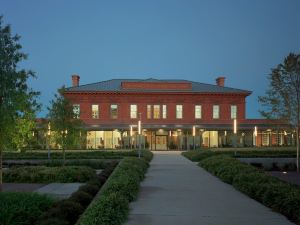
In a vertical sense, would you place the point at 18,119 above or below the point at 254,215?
above

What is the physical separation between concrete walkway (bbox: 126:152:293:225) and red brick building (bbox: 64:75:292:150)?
39.8 m

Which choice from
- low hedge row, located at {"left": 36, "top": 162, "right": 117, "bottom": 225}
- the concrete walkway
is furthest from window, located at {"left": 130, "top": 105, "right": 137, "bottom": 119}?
low hedge row, located at {"left": 36, "top": 162, "right": 117, "bottom": 225}

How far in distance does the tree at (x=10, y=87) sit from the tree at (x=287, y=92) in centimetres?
1556

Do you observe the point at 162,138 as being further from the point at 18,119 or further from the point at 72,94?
the point at 18,119

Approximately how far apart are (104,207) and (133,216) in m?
0.79

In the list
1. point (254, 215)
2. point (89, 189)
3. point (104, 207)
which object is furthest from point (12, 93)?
point (254, 215)

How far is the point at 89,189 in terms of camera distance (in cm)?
1281

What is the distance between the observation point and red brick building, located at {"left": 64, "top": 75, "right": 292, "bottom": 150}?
55031mm

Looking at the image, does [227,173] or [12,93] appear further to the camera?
[227,173]

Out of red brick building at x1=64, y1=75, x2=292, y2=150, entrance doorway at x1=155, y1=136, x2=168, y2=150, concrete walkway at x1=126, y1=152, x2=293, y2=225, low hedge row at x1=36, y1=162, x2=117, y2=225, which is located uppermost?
red brick building at x1=64, y1=75, x2=292, y2=150

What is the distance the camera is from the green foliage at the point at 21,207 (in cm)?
948

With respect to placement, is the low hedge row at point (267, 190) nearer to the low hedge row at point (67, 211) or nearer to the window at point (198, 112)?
the low hedge row at point (67, 211)

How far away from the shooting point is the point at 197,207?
10.8m

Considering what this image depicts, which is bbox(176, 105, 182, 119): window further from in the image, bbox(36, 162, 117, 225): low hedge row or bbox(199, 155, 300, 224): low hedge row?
bbox(36, 162, 117, 225): low hedge row
